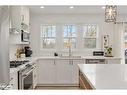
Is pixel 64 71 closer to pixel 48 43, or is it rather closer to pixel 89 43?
pixel 48 43

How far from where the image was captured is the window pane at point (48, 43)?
702cm

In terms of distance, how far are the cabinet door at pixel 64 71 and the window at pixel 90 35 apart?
1165 mm

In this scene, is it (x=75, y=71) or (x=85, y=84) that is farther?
(x=75, y=71)

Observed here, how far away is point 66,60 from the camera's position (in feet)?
20.4

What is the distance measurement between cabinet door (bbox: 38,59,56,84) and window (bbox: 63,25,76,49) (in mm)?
1055

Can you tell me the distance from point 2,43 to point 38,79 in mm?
5339

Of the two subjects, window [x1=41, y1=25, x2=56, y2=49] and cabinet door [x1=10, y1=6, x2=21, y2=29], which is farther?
window [x1=41, y1=25, x2=56, y2=49]

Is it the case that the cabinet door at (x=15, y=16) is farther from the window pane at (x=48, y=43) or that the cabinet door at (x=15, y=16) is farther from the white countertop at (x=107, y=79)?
the window pane at (x=48, y=43)

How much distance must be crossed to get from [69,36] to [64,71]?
137cm

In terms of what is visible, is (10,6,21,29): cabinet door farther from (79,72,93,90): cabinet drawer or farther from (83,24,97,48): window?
(83,24,97,48): window

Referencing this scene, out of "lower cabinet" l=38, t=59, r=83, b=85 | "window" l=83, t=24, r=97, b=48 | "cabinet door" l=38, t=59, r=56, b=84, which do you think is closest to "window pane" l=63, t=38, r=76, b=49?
"window" l=83, t=24, r=97, b=48

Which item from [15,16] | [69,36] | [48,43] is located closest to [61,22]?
[69,36]

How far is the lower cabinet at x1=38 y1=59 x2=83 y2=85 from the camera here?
6195 millimetres

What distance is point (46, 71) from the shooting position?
6.21 m
